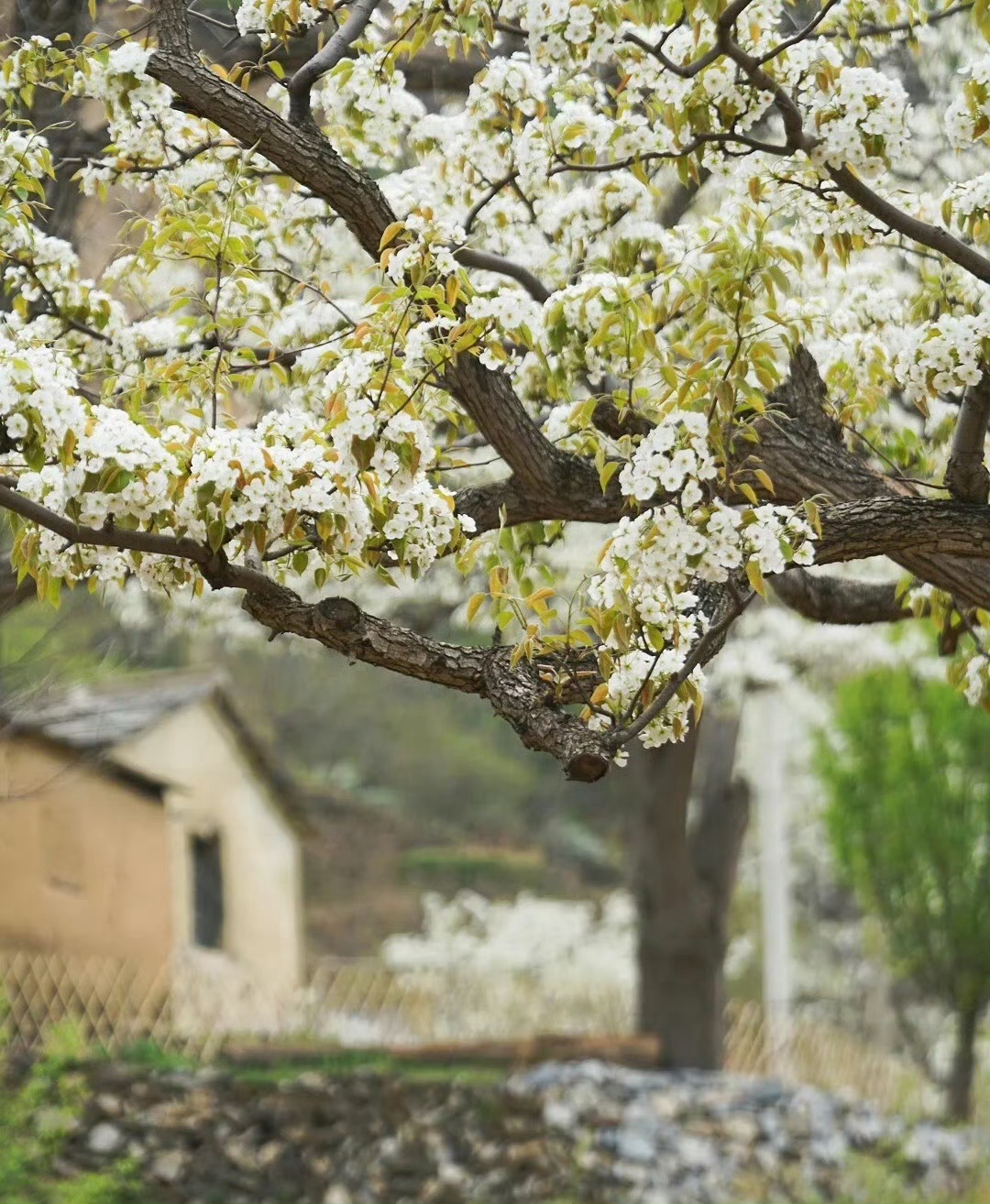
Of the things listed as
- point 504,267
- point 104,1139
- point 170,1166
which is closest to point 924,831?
point 170,1166

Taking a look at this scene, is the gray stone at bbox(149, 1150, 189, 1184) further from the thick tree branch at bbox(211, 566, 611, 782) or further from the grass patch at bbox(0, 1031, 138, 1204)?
the thick tree branch at bbox(211, 566, 611, 782)

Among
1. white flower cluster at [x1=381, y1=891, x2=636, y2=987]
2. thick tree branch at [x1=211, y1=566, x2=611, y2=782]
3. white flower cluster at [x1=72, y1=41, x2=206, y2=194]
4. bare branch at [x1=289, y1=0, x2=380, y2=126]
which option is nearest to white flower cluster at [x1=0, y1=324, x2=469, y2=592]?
thick tree branch at [x1=211, y1=566, x2=611, y2=782]

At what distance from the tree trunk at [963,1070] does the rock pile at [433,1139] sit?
3.40 meters

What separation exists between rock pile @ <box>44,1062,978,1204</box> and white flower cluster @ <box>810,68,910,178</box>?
838 centimetres

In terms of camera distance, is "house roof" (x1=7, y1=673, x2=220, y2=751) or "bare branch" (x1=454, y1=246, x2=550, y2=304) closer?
"bare branch" (x1=454, y1=246, x2=550, y2=304)

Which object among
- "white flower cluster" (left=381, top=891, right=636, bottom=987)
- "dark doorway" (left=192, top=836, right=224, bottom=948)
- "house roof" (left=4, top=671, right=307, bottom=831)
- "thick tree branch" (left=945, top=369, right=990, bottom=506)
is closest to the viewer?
"thick tree branch" (left=945, top=369, right=990, bottom=506)

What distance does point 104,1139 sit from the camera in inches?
418

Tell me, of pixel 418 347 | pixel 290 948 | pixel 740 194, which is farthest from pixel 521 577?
pixel 290 948

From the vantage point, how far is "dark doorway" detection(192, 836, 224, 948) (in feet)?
54.5

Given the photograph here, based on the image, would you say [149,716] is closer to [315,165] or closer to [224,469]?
[315,165]

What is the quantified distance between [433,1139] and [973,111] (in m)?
8.61

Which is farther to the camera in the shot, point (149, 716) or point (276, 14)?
point (149, 716)

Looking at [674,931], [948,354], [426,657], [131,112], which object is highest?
[131,112]

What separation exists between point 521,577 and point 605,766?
1026 millimetres
